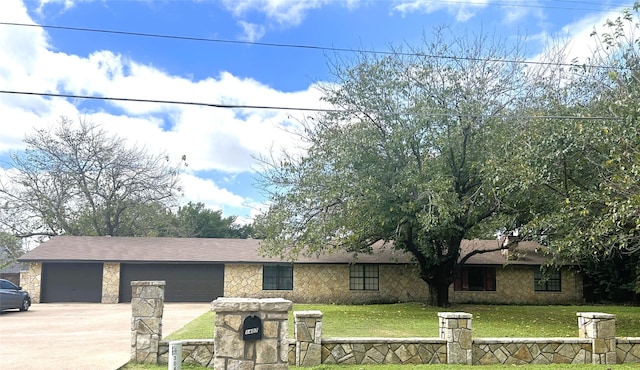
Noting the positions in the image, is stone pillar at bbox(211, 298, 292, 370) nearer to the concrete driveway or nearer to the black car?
the concrete driveway

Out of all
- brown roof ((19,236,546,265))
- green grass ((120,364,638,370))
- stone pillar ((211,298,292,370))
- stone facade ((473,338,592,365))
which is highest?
brown roof ((19,236,546,265))

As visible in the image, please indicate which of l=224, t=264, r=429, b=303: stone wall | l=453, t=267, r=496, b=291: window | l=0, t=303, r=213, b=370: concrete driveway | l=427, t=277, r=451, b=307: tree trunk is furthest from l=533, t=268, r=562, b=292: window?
l=0, t=303, r=213, b=370: concrete driveway

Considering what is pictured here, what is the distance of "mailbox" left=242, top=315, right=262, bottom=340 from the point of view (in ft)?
21.7

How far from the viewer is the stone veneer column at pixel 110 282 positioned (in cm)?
2459

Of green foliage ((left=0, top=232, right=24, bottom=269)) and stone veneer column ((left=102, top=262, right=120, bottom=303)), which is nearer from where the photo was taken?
stone veneer column ((left=102, top=262, right=120, bottom=303))

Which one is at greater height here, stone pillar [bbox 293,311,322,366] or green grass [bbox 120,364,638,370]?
stone pillar [bbox 293,311,322,366]

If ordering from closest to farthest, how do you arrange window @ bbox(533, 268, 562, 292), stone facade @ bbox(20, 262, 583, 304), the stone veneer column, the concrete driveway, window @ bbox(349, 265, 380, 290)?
the concrete driveway < the stone veneer column < stone facade @ bbox(20, 262, 583, 304) < window @ bbox(349, 265, 380, 290) < window @ bbox(533, 268, 562, 292)

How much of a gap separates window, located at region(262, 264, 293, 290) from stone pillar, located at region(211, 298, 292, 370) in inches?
728

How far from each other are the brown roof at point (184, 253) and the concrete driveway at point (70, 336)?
13.7 ft

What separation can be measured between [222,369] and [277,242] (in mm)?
13358

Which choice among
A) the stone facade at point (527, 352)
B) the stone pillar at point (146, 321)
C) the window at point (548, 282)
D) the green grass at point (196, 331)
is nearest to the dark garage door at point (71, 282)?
the green grass at point (196, 331)

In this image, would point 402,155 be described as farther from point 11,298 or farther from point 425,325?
point 11,298

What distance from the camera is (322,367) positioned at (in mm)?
9117

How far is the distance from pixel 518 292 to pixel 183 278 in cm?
1657
